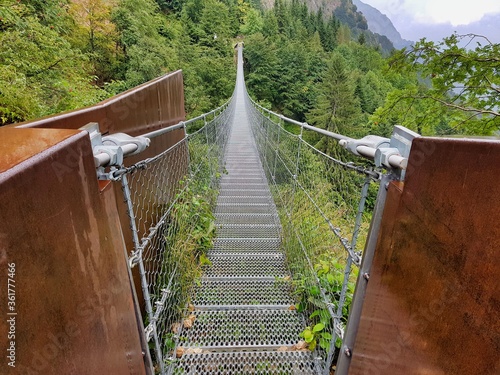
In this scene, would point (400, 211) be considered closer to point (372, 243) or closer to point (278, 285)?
point (372, 243)

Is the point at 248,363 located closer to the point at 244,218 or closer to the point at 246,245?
the point at 246,245

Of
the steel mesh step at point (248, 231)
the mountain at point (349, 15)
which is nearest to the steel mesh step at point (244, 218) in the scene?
the steel mesh step at point (248, 231)

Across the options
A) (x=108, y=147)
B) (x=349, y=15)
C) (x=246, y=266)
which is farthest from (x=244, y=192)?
(x=349, y=15)

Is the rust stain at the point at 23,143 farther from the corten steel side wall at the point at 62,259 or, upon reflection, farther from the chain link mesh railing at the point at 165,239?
the chain link mesh railing at the point at 165,239

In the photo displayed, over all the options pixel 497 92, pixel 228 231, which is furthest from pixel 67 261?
pixel 497 92

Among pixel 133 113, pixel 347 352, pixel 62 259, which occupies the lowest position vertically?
pixel 347 352

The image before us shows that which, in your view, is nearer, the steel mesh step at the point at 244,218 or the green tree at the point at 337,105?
the steel mesh step at the point at 244,218

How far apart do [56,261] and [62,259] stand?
0.02m

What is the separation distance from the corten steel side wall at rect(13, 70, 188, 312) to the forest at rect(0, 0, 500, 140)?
2368 millimetres

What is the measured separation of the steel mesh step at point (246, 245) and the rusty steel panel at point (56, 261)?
6.38 ft

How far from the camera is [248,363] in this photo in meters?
1.58

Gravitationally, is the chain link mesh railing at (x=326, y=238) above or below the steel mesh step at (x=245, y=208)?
above

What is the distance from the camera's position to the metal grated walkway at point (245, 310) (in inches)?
62.1

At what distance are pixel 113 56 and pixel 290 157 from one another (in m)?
13.0
